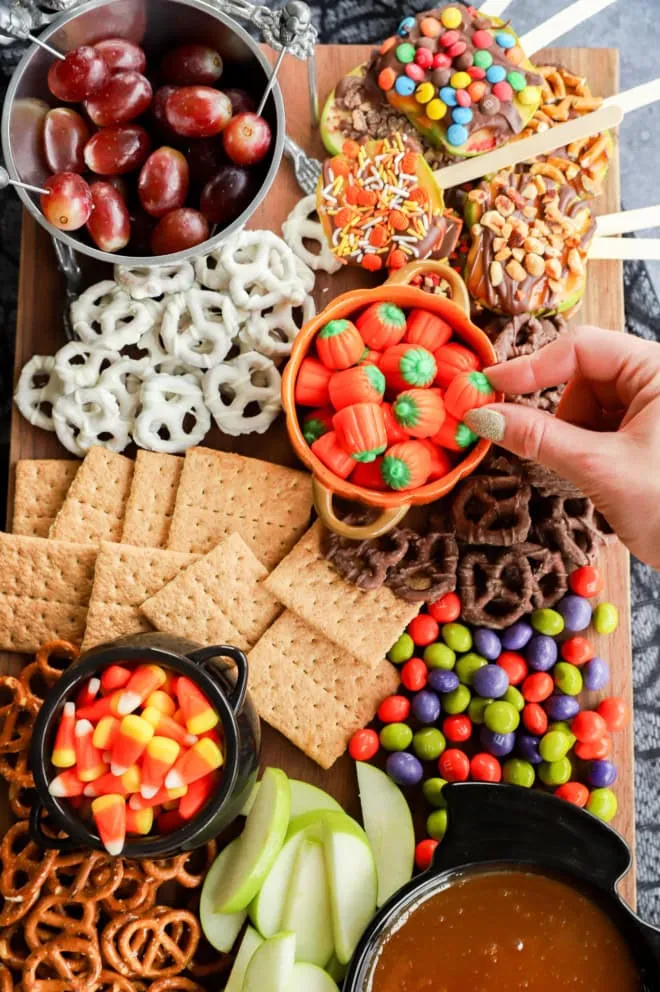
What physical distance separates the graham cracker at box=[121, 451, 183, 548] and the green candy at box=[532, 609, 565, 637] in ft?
1.88

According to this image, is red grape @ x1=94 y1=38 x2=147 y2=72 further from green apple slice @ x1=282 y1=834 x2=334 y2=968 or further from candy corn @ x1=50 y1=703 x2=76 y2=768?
green apple slice @ x1=282 y1=834 x2=334 y2=968

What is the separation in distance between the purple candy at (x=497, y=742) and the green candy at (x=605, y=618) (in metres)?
0.21

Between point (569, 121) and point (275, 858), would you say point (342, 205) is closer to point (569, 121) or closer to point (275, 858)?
point (569, 121)

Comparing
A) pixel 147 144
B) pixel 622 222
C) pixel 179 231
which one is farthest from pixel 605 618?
pixel 147 144

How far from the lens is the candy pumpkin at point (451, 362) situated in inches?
50.8

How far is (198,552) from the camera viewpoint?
1.43m

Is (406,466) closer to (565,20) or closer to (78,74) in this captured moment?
(78,74)

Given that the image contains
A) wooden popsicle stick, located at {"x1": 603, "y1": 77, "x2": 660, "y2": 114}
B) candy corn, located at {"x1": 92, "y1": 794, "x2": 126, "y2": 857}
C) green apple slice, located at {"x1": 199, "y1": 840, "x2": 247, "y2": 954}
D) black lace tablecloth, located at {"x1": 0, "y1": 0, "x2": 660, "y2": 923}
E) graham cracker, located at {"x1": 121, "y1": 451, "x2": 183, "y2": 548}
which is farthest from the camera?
black lace tablecloth, located at {"x1": 0, "y1": 0, "x2": 660, "y2": 923}

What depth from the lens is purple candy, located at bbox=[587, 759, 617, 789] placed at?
1.37 metres

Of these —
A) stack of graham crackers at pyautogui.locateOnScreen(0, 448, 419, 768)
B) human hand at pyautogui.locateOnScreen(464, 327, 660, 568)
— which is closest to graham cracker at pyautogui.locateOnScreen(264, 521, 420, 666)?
stack of graham crackers at pyautogui.locateOnScreen(0, 448, 419, 768)

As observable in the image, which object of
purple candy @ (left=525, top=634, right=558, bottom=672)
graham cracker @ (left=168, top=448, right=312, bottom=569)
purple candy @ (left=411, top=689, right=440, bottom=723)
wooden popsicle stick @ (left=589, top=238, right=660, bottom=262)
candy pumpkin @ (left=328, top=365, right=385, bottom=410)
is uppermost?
wooden popsicle stick @ (left=589, top=238, right=660, bottom=262)

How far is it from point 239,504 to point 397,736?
1.36 ft

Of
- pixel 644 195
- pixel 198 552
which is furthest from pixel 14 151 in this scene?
pixel 644 195

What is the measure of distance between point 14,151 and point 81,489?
18.9 inches
